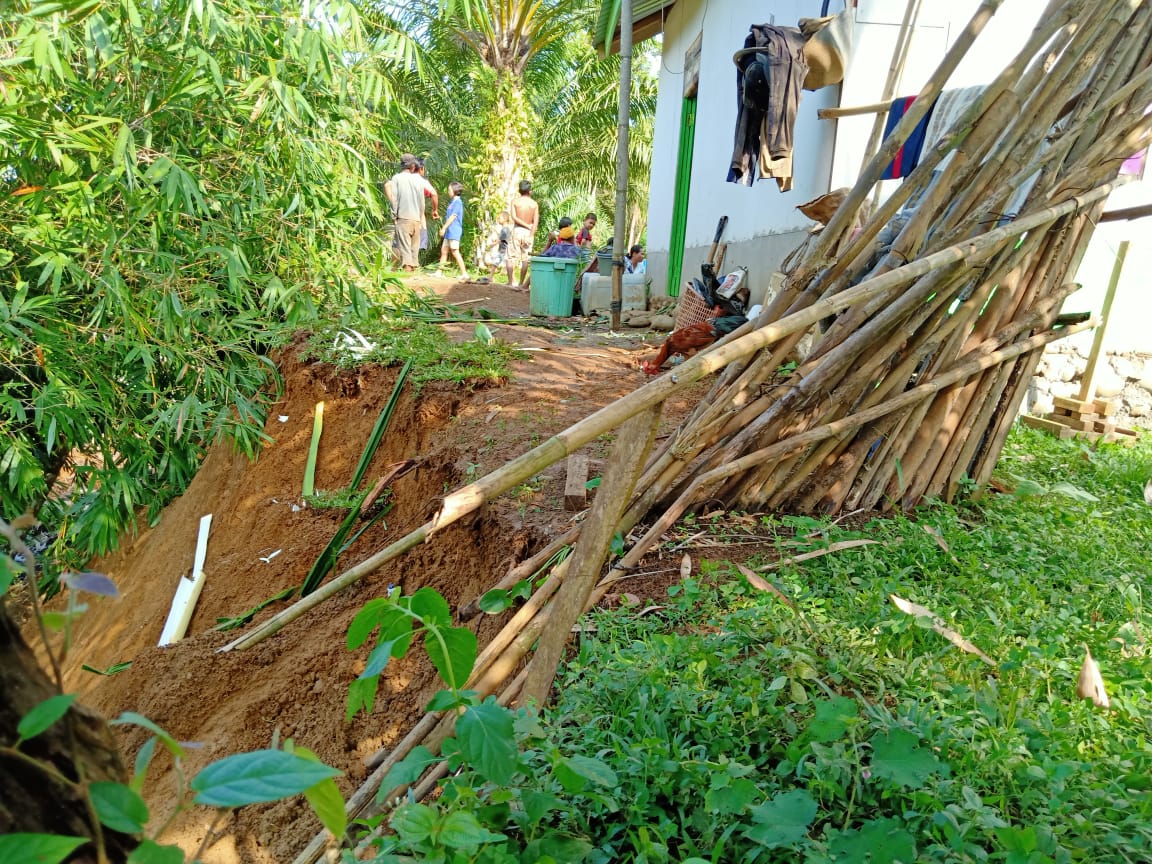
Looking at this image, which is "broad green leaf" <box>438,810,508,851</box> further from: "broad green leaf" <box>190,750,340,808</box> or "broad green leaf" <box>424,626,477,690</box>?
"broad green leaf" <box>190,750,340,808</box>

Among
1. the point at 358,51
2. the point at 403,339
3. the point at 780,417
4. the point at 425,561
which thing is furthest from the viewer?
the point at 403,339

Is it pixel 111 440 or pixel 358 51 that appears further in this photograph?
pixel 111 440

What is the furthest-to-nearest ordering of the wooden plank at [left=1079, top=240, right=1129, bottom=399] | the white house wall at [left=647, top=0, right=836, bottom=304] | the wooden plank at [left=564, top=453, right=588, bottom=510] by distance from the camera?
the white house wall at [left=647, top=0, right=836, bottom=304] → the wooden plank at [left=1079, top=240, right=1129, bottom=399] → the wooden plank at [left=564, top=453, right=588, bottom=510]

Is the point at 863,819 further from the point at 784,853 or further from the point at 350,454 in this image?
the point at 350,454

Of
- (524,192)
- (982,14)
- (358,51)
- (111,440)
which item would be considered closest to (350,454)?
(111,440)

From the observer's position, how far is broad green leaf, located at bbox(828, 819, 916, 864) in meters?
1.20

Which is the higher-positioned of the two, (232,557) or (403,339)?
(403,339)

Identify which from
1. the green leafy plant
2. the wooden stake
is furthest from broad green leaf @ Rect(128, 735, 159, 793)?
the wooden stake

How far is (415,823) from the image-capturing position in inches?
47.1

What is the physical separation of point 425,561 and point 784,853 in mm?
2352

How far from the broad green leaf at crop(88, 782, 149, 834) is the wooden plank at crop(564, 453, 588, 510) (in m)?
2.17

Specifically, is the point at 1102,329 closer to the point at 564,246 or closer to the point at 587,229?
the point at 564,246

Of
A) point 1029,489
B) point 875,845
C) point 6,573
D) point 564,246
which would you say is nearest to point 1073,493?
point 1029,489

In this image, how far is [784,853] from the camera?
129cm
